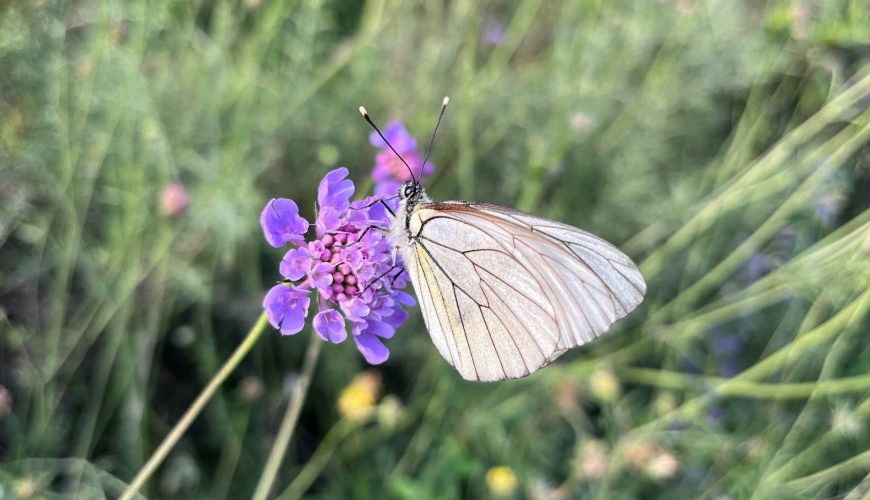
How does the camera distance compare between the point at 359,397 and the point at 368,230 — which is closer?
the point at 368,230

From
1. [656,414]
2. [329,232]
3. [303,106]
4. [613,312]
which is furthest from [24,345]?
[656,414]

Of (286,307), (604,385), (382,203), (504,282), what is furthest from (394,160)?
(604,385)

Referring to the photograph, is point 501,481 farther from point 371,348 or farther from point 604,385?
point 371,348

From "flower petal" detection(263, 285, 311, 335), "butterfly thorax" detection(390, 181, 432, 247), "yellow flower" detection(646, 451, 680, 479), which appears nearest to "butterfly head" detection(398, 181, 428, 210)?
"butterfly thorax" detection(390, 181, 432, 247)

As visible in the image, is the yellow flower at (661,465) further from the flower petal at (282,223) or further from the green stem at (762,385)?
the flower petal at (282,223)

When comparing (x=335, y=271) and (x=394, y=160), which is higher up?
(x=394, y=160)

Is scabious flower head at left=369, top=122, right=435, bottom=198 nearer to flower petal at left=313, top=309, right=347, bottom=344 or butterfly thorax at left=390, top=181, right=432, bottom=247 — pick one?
butterfly thorax at left=390, top=181, right=432, bottom=247
